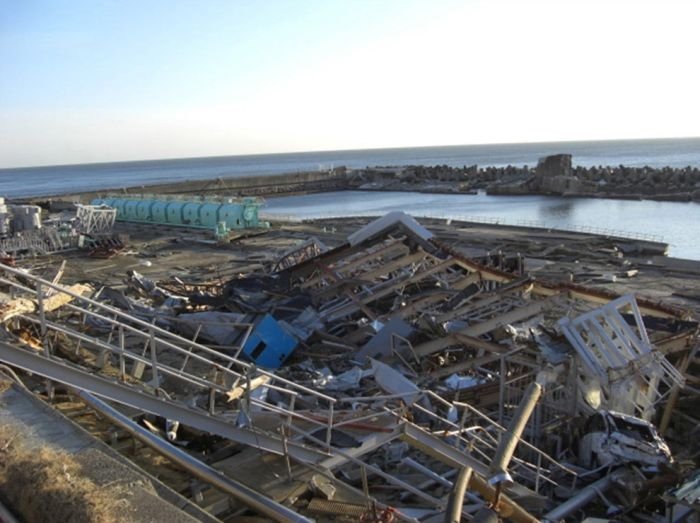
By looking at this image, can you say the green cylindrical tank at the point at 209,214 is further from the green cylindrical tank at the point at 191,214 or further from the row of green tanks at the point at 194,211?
the green cylindrical tank at the point at 191,214

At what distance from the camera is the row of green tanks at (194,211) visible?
130 feet

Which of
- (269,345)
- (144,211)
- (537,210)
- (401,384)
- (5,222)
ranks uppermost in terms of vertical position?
(5,222)

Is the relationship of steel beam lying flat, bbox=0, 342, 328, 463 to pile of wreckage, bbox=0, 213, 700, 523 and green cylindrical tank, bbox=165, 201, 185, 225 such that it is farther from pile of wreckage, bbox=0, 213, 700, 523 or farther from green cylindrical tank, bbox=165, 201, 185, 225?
green cylindrical tank, bbox=165, 201, 185, 225

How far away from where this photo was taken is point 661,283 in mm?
23516

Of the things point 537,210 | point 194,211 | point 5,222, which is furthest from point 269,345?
point 537,210

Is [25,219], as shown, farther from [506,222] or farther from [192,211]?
[506,222]

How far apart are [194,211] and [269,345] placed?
2937 cm

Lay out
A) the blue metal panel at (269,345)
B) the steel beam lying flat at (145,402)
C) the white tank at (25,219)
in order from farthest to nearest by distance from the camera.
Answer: the white tank at (25,219) → the blue metal panel at (269,345) → the steel beam lying flat at (145,402)

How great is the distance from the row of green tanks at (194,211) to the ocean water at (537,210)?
17040 millimetres

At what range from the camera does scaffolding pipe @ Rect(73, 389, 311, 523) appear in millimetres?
5461

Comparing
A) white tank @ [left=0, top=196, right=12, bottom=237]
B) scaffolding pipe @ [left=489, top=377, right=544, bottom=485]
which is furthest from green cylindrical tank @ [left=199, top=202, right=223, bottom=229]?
scaffolding pipe @ [left=489, top=377, right=544, bottom=485]

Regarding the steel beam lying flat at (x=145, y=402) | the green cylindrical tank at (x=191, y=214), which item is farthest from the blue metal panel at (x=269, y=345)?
the green cylindrical tank at (x=191, y=214)

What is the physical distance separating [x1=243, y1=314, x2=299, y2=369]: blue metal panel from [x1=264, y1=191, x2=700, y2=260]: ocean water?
2986 cm

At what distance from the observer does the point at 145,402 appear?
20.5 feet
